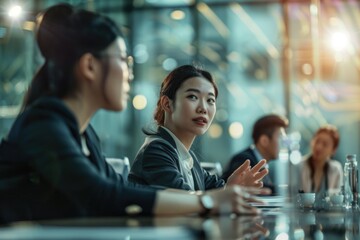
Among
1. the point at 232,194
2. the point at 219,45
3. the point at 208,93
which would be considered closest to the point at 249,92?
the point at 219,45

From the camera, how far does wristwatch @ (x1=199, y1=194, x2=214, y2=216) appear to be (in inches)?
59.4

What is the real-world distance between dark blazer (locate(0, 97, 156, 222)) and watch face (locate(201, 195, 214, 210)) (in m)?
0.13

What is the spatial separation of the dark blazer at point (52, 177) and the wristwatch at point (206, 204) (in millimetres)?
131

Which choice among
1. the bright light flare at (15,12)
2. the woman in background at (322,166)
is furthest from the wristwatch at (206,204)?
the bright light flare at (15,12)

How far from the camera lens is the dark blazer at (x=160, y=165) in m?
2.06

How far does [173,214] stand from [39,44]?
488 millimetres

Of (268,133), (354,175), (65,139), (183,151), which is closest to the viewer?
(65,139)

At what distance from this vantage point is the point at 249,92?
7.44 m

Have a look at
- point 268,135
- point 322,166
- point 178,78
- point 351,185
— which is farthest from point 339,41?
point 178,78

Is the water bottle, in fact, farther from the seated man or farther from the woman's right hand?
the woman's right hand

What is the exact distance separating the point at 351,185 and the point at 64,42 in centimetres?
184

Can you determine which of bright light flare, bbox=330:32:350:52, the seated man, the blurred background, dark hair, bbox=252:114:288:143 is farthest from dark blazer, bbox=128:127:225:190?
bright light flare, bbox=330:32:350:52

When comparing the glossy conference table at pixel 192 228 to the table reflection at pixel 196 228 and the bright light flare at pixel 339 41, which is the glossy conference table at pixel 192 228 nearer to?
the table reflection at pixel 196 228

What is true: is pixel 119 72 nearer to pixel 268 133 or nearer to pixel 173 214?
pixel 173 214
